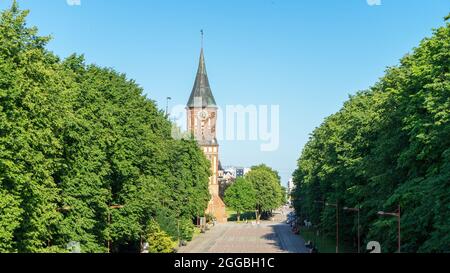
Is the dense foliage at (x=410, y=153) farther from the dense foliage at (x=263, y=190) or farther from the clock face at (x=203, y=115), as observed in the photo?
the clock face at (x=203, y=115)

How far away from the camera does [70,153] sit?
39.6 meters

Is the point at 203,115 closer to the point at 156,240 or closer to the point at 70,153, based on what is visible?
the point at 156,240

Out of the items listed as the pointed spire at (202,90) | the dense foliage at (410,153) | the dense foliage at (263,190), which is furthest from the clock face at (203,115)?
the dense foliage at (410,153)

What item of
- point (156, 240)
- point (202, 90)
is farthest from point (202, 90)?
point (156, 240)

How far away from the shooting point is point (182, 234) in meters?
77.3

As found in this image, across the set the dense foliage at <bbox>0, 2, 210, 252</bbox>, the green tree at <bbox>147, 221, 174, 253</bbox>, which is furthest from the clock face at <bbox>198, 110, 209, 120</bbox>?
the green tree at <bbox>147, 221, 174, 253</bbox>

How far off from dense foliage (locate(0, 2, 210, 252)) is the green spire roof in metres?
89.3

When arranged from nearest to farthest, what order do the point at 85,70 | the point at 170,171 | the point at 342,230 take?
the point at 85,70
the point at 342,230
the point at 170,171

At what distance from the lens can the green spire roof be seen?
515 feet

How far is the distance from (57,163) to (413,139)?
20870mm

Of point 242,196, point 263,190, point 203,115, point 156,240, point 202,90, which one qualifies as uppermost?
point 202,90

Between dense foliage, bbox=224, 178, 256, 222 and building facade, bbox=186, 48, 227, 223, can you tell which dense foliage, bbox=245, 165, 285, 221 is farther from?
building facade, bbox=186, 48, 227, 223
